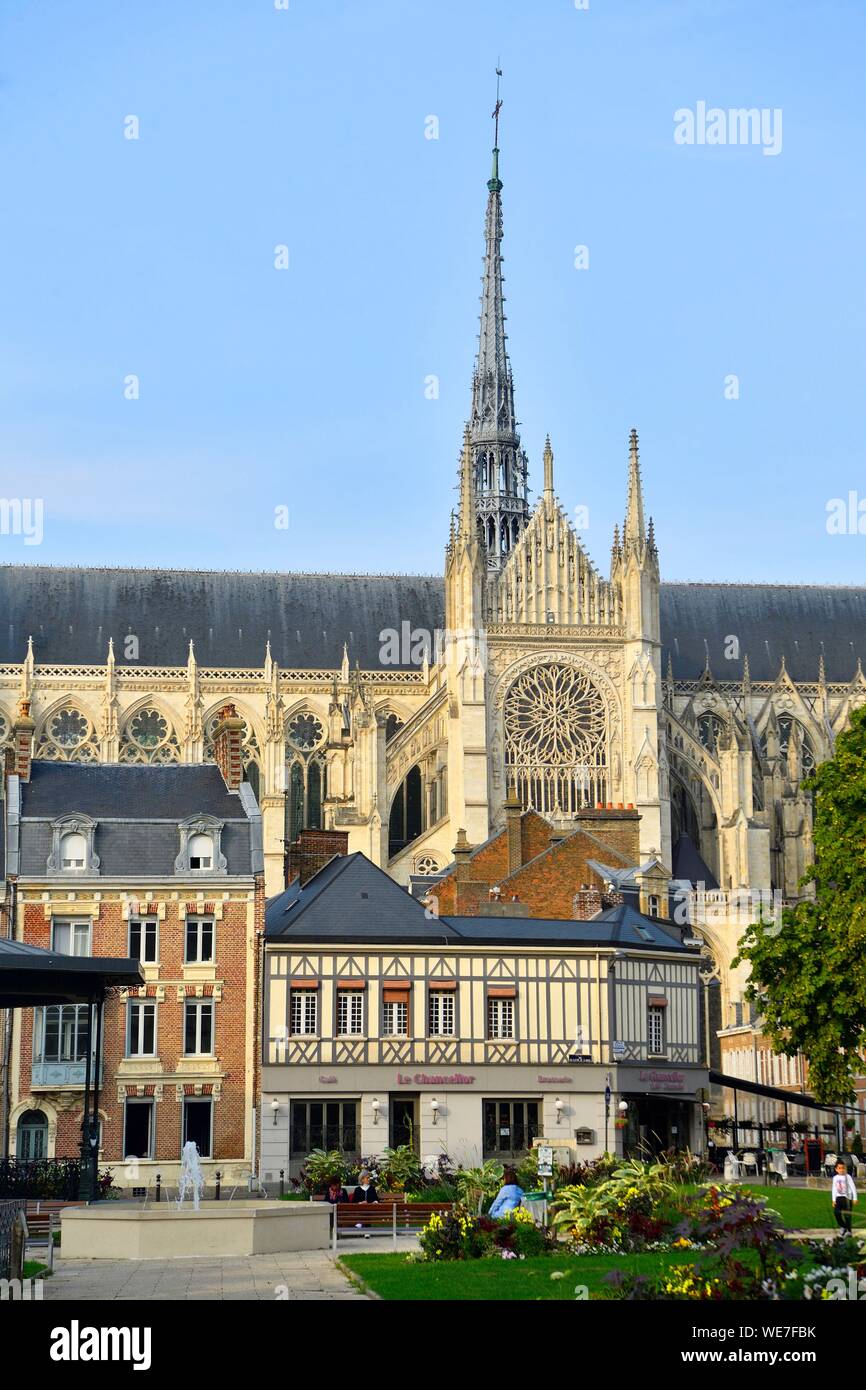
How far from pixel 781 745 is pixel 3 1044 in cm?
4399

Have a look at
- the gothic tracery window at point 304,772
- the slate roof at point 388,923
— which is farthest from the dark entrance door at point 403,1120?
the gothic tracery window at point 304,772

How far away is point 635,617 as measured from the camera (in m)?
65.9

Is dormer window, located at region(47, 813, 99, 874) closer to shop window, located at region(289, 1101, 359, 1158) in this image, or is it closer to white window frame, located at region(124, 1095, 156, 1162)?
white window frame, located at region(124, 1095, 156, 1162)

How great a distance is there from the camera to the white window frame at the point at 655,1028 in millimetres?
38781

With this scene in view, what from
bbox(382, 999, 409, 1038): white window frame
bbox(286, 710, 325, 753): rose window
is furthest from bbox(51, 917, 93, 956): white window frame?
bbox(286, 710, 325, 753): rose window

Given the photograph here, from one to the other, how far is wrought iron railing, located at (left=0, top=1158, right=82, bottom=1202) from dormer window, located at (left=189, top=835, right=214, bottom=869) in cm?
806

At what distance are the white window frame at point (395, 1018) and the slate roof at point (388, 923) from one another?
3.63ft

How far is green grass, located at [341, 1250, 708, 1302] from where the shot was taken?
16.5 metres

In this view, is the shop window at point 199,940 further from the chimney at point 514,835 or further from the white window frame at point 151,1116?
the chimney at point 514,835

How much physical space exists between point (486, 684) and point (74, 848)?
28.8 metres

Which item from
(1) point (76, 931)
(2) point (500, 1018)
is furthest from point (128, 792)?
(2) point (500, 1018)

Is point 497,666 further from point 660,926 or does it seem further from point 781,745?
point 660,926
